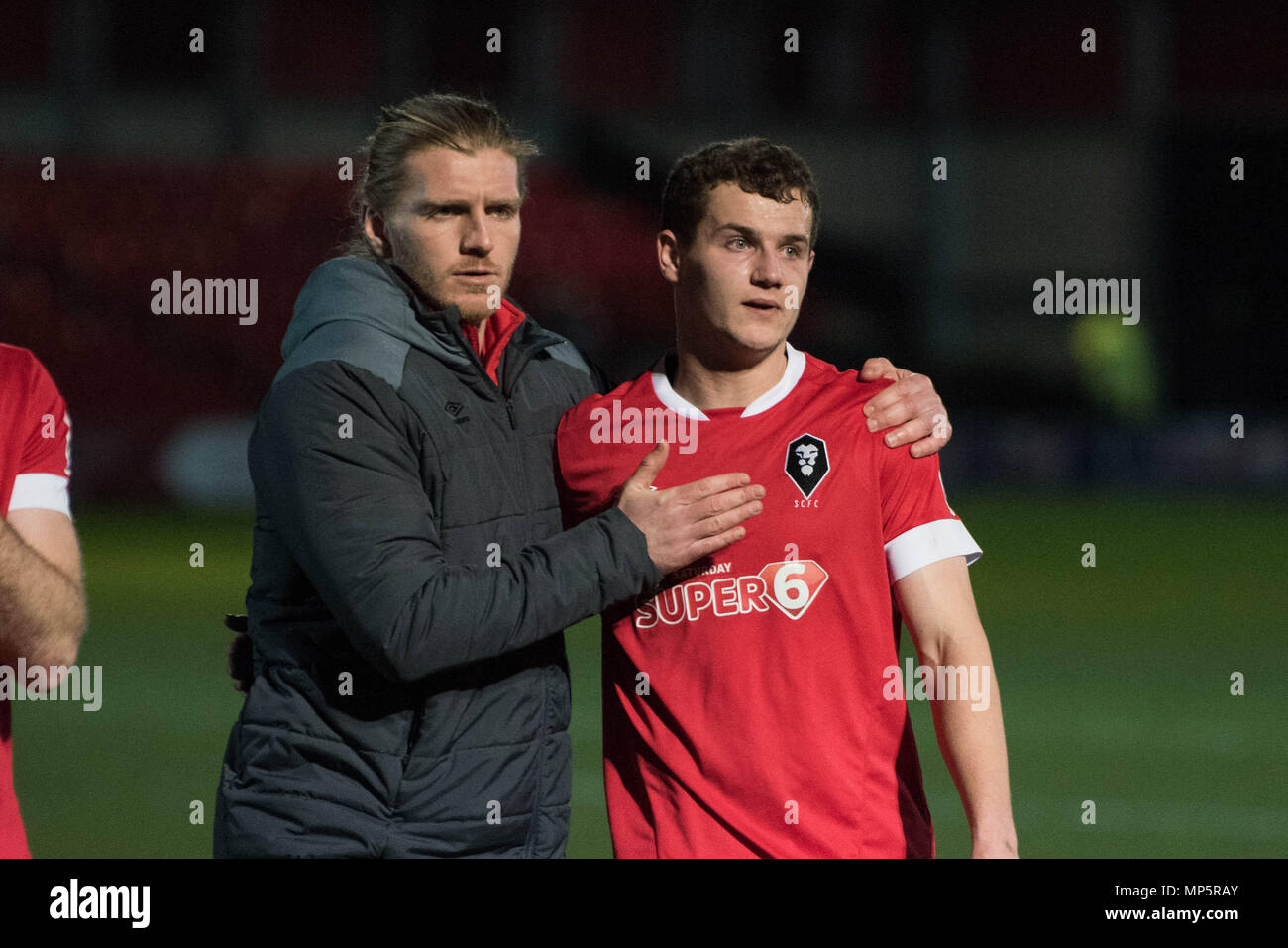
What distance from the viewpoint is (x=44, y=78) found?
80.4 ft

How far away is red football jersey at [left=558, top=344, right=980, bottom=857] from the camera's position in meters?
2.92

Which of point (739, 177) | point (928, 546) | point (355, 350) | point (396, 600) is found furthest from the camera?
point (739, 177)

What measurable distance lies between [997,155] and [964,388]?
4.88 meters

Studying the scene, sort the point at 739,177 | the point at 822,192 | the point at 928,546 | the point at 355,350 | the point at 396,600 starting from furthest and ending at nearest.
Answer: the point at 822,192, the point at 739,177, the point at 928,546, the point at 355,350, the point at 396,600

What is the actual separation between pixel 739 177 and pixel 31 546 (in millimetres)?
1496

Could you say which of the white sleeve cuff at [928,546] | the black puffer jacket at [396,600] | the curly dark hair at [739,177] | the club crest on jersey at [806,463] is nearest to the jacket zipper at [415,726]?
the black puffer jacket at [396,600]

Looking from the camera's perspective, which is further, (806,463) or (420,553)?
(806,463)

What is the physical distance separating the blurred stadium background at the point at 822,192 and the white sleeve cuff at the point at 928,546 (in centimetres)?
1524

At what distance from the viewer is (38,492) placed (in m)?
Result: 2.83

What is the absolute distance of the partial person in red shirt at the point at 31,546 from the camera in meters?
2.67

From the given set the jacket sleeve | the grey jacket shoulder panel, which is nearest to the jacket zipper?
the jacket sleeve

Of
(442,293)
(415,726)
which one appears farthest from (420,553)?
(442,293)

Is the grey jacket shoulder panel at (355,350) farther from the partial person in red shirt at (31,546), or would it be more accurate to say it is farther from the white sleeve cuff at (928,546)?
the white sleeve cuff at (928,546)

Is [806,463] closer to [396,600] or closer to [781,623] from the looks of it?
[781,623]
